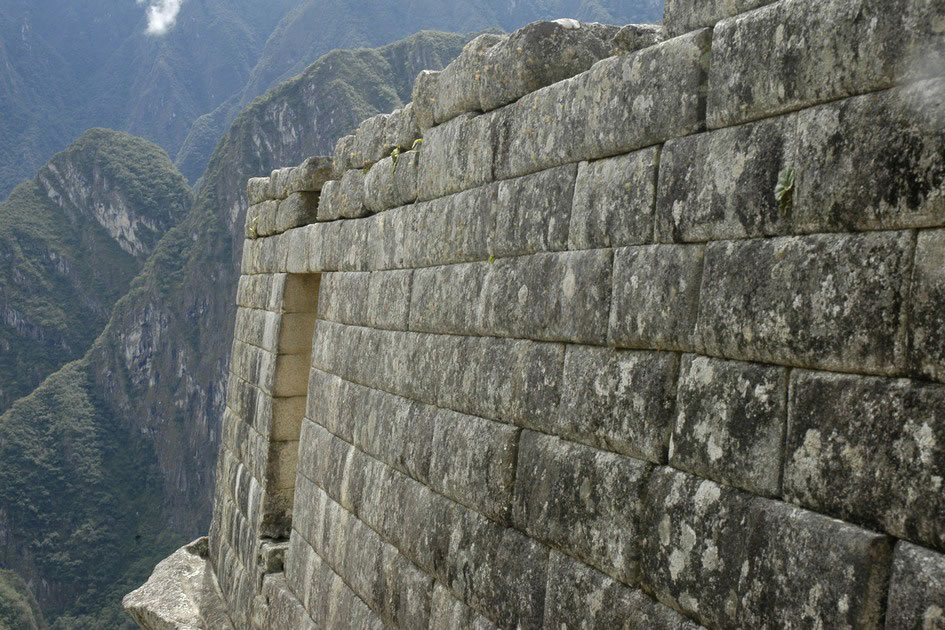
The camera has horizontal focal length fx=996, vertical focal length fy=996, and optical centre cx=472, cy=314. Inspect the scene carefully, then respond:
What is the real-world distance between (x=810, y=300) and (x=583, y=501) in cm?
111

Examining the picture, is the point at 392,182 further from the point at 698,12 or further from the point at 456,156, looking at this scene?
the point at 698,12

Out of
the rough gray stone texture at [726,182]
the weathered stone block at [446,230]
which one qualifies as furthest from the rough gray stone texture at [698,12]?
the weathered stone block at [446,230]

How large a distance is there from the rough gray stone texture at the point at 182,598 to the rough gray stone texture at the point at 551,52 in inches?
215

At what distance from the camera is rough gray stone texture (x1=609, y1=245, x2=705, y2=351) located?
8.84 feet

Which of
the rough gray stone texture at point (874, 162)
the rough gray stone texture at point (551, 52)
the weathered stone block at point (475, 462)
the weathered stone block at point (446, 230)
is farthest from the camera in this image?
the weathered stone block at point (446, 230)

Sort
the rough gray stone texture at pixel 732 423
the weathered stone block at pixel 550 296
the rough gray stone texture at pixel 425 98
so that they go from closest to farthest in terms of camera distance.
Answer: the rough gray stone texture at pixel 732 423 < the weathered stone block at pixel 550 296 < the rough gray stone texture at pixel 425 98

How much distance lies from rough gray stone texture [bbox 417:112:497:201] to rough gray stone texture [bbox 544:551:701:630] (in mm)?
1707

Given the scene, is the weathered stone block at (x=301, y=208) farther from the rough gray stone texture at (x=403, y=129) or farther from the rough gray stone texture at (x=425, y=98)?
the rough gray stone texture at (x=425, y=98)

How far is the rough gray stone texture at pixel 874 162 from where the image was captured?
197 centimetres

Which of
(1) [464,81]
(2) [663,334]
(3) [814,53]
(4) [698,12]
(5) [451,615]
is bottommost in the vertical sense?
(5) [451,615]

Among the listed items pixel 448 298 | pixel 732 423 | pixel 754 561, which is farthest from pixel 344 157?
pixel 754 561

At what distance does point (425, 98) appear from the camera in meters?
4.86

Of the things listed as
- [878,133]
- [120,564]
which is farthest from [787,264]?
[120,564]

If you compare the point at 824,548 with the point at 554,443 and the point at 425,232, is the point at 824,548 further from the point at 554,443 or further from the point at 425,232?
the point at 425,232
